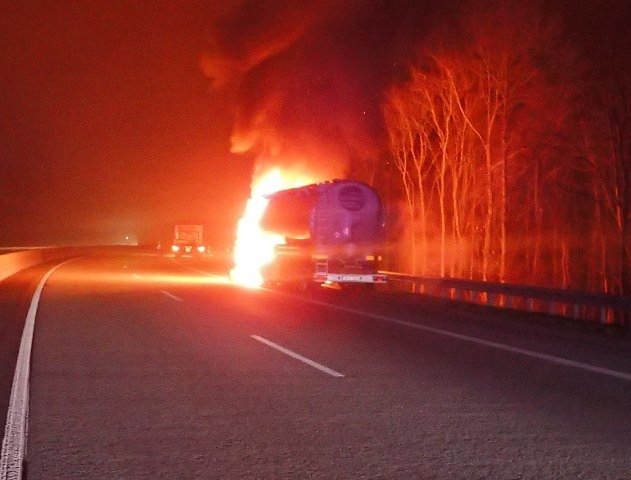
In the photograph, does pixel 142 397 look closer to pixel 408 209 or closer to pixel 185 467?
pixel 185 467

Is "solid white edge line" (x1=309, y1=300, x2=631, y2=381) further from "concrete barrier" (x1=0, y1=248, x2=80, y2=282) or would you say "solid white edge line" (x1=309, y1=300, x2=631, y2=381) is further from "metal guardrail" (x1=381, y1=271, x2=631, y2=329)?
"concrete barrier" (x1=0, y1=248, x2=80, y2=282)

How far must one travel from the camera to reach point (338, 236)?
22.6 m

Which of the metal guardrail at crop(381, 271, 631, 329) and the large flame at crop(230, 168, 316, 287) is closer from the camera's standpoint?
the metal guardrail at crop(381, 271, 631, 329)

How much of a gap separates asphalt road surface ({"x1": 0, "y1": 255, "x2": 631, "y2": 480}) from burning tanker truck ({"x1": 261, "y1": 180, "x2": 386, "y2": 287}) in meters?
7.20

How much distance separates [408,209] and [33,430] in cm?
4604

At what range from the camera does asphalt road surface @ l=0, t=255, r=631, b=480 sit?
544 cm

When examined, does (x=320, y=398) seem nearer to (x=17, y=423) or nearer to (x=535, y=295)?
(x=17, y=423)

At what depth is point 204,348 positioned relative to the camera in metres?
11.0

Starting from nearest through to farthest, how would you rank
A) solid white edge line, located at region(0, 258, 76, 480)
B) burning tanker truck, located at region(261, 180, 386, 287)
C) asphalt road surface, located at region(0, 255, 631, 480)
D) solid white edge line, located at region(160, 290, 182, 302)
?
solid white edge line, located at region(0, 258, 76, 480), asphalt road surface, located at region(0, 255, 631, 480), solid white edge line, located at region(160, 290, 182, 302), burning tanker truck, located at region(261, 180, 386, 287)

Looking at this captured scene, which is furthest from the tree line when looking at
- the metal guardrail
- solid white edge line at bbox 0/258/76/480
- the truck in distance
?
solid white edge line at bbox 0/258/76/480

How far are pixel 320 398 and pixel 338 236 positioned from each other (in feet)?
49.4

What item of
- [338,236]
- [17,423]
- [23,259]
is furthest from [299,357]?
[23,259]

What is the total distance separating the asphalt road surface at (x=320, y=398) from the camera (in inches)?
214

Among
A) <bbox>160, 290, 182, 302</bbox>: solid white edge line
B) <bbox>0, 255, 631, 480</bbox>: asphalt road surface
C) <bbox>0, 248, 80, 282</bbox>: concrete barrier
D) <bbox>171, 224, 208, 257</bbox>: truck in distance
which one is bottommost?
<bbox>0, 255, 631, 480</bbox>: asphalt road surface
